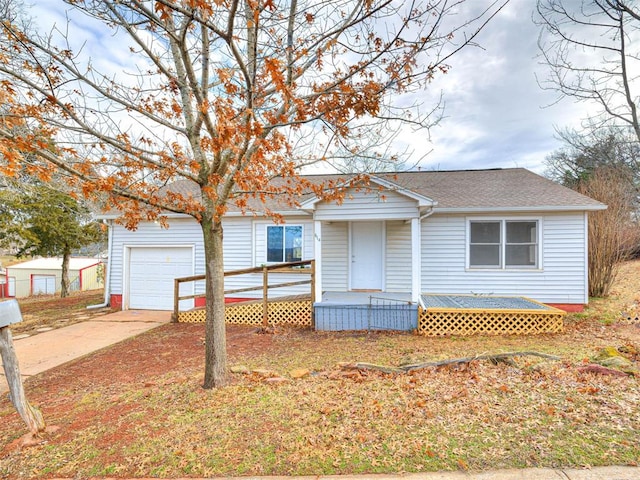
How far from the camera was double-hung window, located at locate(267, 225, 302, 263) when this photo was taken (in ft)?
32.8

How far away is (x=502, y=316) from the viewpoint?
296 inches

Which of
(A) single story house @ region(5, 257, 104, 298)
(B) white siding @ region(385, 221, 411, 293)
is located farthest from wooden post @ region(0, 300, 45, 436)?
(A) single story house @ region(5, 257, 104, 298)

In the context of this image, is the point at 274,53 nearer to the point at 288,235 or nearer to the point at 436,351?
the point at 436,351

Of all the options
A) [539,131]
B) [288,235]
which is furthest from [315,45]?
[539,131]

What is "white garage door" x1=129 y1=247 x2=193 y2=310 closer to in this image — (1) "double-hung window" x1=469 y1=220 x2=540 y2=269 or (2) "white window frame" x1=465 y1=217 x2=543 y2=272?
(2) "white window frame" x1=465 y1=217 x2=543 y2=272

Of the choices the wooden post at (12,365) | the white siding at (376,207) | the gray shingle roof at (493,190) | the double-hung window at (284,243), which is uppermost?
the gray shingle roof at (493,190)

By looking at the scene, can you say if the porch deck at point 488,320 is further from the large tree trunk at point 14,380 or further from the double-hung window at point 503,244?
the large tree trunk at point 14,380

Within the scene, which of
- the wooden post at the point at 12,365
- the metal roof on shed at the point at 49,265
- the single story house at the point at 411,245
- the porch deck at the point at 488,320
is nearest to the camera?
the wooden post at the point at 12,365

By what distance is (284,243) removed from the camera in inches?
396

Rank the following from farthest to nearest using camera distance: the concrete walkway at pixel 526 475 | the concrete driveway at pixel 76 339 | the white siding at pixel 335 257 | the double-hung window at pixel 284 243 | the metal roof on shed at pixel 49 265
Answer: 1. the metal roof on shed at pixel 49 265
2. the double-hung window at pixel 284 243
3. the white siding at pixel 335 257
4. the concrete driveway at pixel 76 339
5. the concrete walkway at pixel 526 475

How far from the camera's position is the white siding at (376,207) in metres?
7.57

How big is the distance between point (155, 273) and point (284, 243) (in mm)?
4516

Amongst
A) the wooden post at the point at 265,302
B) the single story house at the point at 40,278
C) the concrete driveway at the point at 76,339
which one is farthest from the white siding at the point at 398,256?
the single story house at the point at 40,278

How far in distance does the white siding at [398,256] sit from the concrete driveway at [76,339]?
641cm
